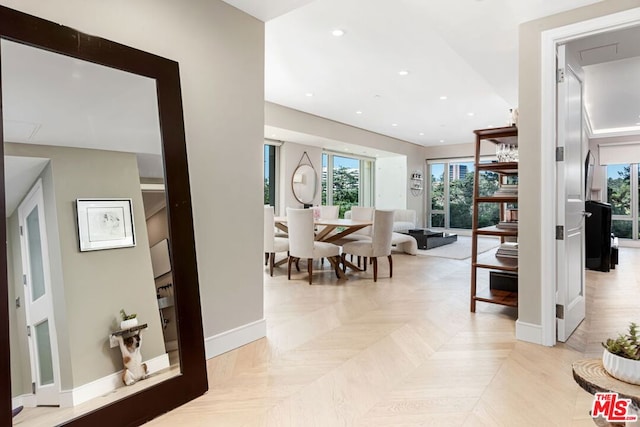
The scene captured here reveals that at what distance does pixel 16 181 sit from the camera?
1.42 m

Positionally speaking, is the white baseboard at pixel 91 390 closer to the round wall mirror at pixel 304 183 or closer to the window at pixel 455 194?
the round wall mirror at pixel 304 183

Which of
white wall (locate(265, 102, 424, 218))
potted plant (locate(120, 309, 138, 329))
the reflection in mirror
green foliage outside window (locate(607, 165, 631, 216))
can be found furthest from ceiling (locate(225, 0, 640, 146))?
potted plant (locate(120, 309, 138, 329))

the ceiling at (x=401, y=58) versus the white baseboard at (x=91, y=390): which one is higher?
the ceiling at (x=401, y=58)

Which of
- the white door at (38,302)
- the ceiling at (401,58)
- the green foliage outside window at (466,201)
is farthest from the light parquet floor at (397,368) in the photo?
the green foliage outside window at (466,201)

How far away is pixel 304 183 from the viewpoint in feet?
24.6

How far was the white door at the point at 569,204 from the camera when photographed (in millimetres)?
2539

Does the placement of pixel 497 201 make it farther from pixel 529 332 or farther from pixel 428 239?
pixel 428 239

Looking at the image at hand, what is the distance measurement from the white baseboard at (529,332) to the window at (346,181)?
612 cm

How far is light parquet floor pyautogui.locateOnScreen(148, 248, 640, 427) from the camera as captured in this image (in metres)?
1.71

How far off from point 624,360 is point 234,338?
2.09 m

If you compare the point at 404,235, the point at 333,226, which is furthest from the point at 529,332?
the point at 404,235

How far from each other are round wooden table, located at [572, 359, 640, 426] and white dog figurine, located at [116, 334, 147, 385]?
1816 millimetres

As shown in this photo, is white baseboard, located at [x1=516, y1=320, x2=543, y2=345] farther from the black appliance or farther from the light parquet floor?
the black appliance

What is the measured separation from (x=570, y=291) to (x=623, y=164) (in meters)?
7.45
